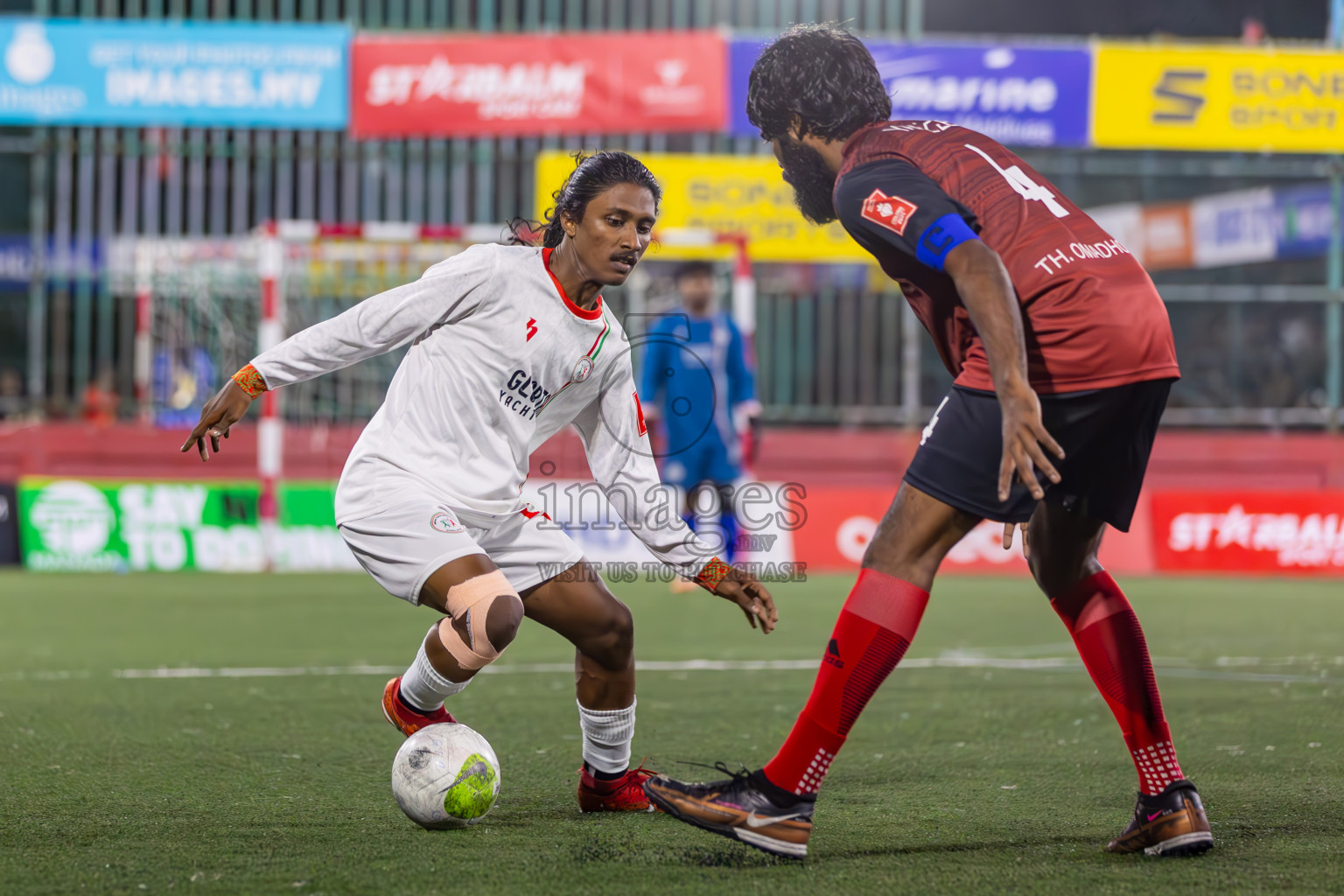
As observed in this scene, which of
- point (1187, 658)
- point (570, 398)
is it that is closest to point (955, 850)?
point (570, 398)

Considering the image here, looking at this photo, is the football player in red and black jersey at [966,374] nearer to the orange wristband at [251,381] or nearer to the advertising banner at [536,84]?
the orange wristband at [251,381]

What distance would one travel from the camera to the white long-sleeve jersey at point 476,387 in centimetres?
386

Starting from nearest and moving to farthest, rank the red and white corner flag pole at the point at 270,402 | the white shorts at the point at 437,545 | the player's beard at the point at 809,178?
1. the player's beard at the point at 809,178
2. the white shorts at the point at 437,545
3. the red and white corner flag pole at the point at 270,402

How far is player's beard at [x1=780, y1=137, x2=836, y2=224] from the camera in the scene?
351 centimetres

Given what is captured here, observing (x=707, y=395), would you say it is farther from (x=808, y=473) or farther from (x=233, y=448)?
(x=233, y=448)

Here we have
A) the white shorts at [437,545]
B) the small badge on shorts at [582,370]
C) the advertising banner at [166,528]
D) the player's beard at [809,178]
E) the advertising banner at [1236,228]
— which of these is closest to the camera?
the player's beard at [809,178]

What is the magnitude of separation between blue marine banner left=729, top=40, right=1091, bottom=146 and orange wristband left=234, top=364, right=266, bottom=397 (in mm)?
11249

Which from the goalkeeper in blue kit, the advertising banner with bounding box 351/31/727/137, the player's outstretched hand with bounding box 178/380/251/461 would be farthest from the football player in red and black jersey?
the advertising banner with bounding box 351/31/727/137

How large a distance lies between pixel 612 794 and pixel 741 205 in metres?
11.0

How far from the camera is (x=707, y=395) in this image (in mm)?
11141

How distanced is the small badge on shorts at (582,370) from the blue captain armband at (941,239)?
3.97 feet

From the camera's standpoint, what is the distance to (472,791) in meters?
3.66

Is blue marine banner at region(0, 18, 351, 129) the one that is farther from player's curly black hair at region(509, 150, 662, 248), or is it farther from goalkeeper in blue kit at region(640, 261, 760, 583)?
player's curly black hair at region(509, 150, 662, 248)

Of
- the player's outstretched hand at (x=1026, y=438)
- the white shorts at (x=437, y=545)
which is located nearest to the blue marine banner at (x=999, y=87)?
the white shorts at (x=437, y=545)
